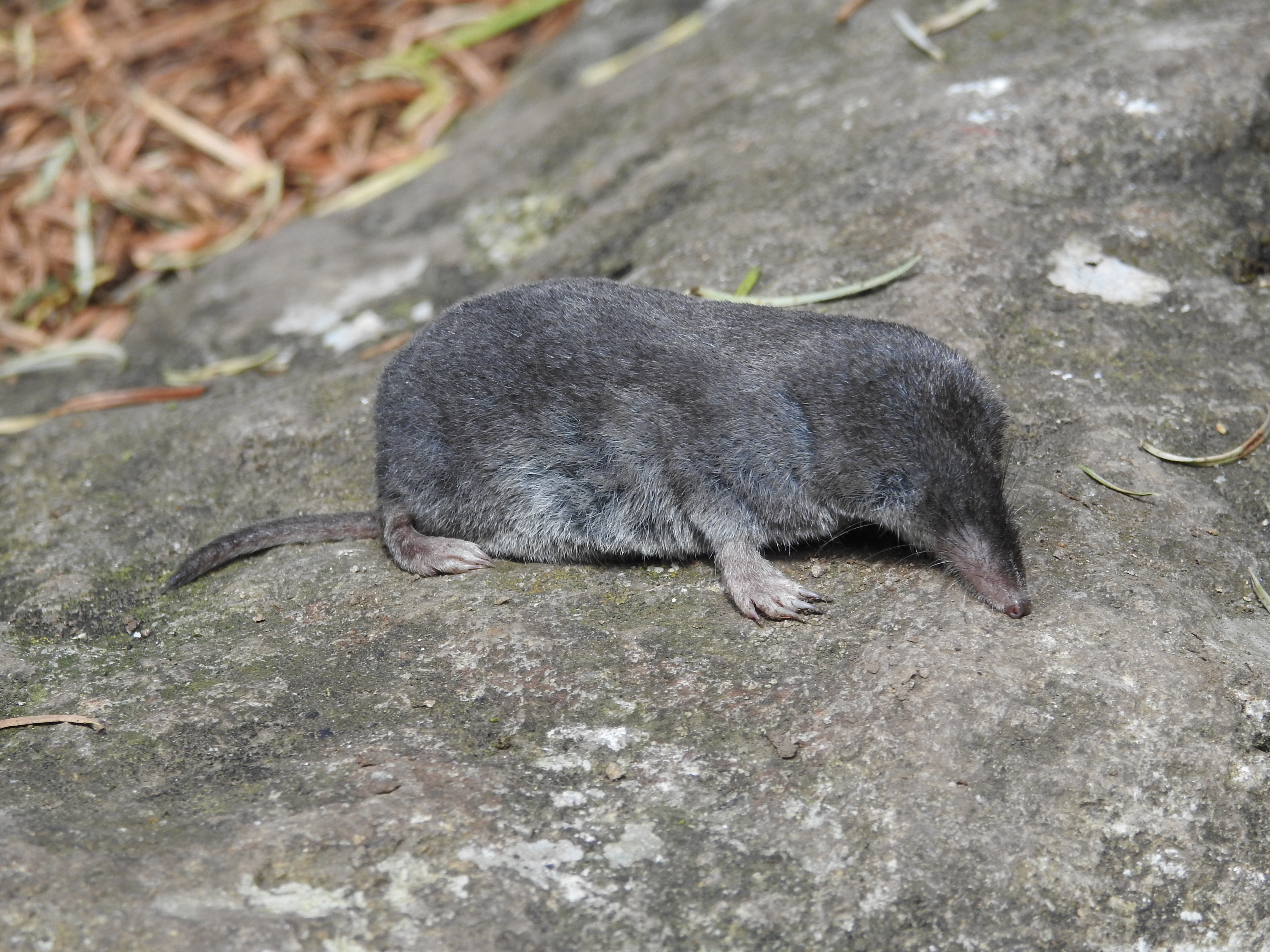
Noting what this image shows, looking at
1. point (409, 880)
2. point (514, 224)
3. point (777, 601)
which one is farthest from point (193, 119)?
point (409, 880)

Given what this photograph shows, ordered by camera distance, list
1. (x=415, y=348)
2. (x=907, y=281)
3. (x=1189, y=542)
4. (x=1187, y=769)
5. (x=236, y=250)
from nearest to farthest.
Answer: (x=1187, y=769)
(x=1189, y=542)
(x=415, y=348)
(x=907, y=281)
(x=236, y=250)

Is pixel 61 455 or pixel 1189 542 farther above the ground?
pixel 61 455

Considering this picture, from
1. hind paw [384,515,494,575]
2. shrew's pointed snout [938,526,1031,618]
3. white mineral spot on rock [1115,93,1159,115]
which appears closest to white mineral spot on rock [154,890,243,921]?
hind paw [384,515,494,575]

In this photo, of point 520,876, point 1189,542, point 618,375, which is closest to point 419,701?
point 520,876

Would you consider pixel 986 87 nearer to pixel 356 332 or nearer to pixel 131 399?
pixel 356 332

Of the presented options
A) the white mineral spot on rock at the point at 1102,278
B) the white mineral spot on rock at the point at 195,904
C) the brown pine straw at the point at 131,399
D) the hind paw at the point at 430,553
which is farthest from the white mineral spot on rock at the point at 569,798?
the brown pine straw at the point at 131,399

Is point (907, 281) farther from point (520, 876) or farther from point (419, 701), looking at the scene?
point (520, 876)
